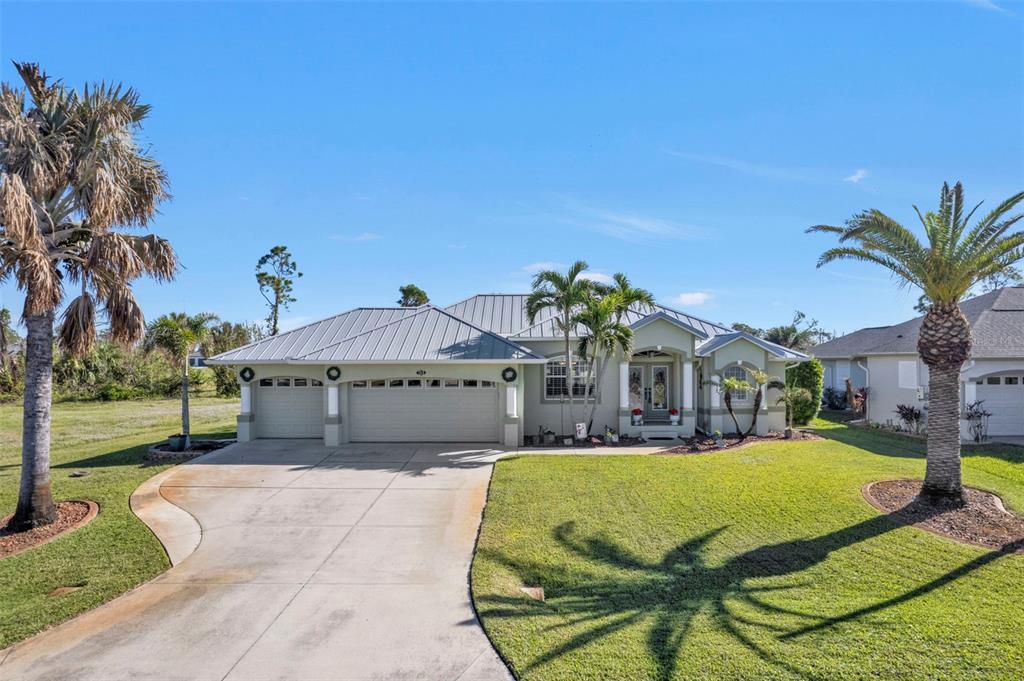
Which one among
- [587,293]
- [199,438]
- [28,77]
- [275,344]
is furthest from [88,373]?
[587,293]

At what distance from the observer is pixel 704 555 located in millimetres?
7898

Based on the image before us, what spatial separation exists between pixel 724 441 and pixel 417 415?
9924 mm

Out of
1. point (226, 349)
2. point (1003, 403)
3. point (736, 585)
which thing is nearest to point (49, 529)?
point (736, 585)

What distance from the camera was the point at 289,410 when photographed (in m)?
17.8

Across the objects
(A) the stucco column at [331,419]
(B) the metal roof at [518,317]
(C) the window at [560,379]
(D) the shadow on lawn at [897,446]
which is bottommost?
(D) the shadow on lawn at [897,446]

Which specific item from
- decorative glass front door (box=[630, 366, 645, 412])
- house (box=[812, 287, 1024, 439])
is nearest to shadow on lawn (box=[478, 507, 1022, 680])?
decorative glass front door (box=[630, 366, 645, 412])

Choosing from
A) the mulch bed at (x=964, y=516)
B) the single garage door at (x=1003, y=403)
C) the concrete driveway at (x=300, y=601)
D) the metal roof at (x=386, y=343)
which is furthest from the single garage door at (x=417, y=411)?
the single garage door at (x=1003, y=403)

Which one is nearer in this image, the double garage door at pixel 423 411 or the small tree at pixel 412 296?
the double garage door at pixel 423 411

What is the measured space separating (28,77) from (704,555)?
14.1 metres

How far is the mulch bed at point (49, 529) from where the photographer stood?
29.0 ft

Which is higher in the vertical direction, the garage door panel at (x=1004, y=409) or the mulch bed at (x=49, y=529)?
the garage door panel at (x=1004, y=409)

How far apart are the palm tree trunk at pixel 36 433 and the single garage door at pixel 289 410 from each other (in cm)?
791

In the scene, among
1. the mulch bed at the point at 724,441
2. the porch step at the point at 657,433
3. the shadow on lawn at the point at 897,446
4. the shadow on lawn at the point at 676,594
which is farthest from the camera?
the porch step at the point at 657,433

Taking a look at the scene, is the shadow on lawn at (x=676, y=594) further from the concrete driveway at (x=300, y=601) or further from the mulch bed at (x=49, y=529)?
the mulch bed at (x=49, y=529)
